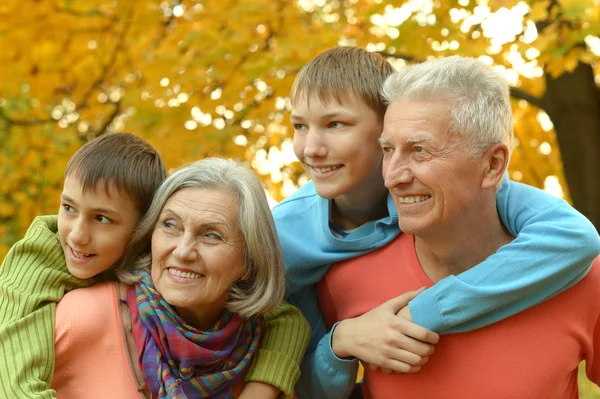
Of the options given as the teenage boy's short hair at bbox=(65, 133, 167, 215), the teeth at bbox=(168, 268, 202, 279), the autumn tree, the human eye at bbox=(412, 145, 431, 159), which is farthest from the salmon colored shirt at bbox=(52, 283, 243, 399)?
the autumn tree

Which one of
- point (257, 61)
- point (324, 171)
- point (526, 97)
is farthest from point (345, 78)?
point (526, 97)

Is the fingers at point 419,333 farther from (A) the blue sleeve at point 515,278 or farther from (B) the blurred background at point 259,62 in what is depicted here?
(B) the blurred background at point 259,62

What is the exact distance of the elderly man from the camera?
7.66 feet

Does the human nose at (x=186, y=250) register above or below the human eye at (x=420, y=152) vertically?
below

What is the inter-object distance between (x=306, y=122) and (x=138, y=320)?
32.2 inches

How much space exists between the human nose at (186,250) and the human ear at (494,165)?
2.79ft

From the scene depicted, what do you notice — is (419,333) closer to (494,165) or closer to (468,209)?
(468,209)

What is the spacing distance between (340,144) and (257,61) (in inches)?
65.9

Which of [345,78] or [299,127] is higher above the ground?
[345,78]

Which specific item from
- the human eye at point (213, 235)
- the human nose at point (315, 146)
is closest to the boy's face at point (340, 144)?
the human nose at point (315, 146)

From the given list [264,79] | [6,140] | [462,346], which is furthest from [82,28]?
[462,346]

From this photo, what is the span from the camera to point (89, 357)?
233cm

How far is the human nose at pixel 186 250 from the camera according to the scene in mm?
2340

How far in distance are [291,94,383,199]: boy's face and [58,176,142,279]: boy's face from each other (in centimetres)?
60
